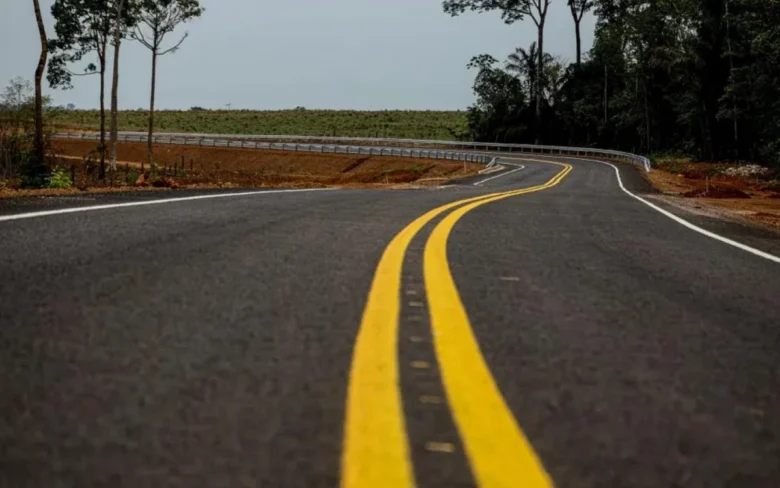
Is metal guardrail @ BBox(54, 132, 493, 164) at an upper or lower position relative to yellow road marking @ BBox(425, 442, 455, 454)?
upper

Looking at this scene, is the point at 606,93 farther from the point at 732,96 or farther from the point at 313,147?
the point at 313,147

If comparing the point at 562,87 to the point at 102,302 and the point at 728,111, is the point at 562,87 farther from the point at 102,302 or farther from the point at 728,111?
the point at 102,302

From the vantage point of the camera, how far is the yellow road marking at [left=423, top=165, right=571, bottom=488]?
5.56 feet

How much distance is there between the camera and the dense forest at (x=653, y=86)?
39438 millimetres

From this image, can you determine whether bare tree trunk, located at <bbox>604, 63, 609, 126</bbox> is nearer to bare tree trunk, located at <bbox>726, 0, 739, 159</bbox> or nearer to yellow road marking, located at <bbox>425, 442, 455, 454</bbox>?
bare tree trunk, located at <bbox>726, 0, 739, 159</bbox>

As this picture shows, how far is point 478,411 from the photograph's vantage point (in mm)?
2104

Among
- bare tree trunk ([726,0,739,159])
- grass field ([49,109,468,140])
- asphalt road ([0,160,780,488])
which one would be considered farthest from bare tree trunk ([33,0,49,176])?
grass field ([49,109,468,140])

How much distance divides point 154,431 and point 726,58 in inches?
1969

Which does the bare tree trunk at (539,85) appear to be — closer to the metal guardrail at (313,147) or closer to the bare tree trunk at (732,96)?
the metal guardrail at (313,147)

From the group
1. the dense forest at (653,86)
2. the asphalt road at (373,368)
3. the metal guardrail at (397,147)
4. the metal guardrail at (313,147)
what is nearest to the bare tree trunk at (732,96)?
the dense forest at (653,86)

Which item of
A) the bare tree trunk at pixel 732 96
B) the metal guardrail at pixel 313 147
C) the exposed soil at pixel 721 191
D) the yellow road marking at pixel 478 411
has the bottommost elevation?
the yellow road marking at pixel 478 411

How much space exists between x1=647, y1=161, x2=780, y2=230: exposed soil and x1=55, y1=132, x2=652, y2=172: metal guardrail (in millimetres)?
10736

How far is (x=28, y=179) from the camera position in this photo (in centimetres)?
2209

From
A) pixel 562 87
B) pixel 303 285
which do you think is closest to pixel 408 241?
pixel 303 285
